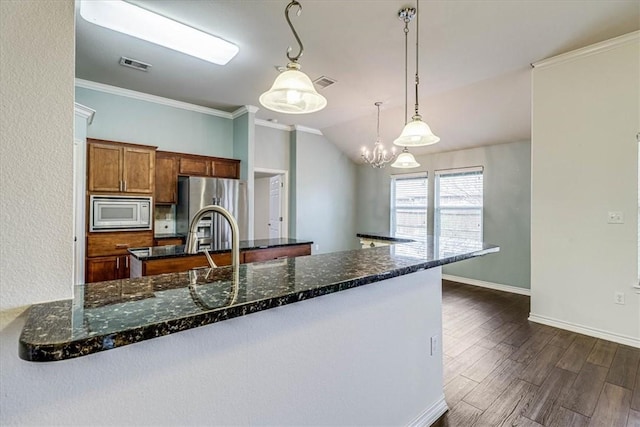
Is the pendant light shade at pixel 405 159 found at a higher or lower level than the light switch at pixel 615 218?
higher

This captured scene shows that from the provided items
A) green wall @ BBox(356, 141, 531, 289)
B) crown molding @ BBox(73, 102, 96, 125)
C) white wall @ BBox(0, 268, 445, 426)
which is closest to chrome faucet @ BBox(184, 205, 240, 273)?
white wall @ BBox(0, 268, 445, 426)

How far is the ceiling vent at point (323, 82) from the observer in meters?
3.99

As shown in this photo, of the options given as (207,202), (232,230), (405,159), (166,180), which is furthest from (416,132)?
(166,180)

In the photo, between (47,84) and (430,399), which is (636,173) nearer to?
(430,399)

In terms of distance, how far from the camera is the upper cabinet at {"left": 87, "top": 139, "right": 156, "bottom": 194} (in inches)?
152

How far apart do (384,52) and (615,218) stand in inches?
115

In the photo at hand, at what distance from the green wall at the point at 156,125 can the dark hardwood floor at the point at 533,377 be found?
4688 mm

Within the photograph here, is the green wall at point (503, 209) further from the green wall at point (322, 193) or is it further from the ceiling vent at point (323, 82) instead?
the ceiling vent at point (323, 82)

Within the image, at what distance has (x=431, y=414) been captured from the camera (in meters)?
1.84

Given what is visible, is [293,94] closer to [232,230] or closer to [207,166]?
[232,230]

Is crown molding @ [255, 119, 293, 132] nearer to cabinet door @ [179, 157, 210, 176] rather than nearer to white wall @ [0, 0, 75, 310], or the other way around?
cabinet door @ [179, 157, 210, 176]

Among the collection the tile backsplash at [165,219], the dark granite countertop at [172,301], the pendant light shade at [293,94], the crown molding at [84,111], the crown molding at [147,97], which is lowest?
the dark granite countertop at [172,301]

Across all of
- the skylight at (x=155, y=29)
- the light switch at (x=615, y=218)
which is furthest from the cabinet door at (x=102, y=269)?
the light switch at (x=615, y=218)

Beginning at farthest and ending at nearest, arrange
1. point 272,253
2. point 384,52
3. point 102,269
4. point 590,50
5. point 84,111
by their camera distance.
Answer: point 102,269, point 84,111, point 272,253, point 384,52, point 590,50
